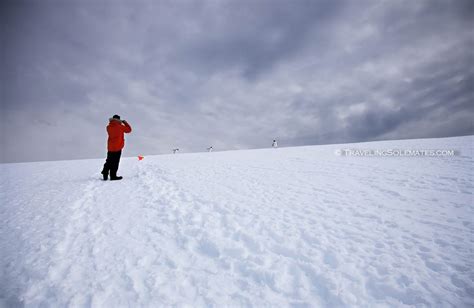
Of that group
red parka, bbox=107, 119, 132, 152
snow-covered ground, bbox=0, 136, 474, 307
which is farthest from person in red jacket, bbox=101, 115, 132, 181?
snow-covered ground, bbox=0, 136, 474, 307

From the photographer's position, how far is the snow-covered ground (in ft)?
7.73

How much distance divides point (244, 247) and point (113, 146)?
22.2 ft

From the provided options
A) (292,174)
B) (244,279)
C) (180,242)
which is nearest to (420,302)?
(244,279)

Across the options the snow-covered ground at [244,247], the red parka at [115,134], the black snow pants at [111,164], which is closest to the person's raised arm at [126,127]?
the red parka at [115,134]

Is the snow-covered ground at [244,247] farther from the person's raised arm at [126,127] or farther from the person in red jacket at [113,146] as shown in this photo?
the person's raised arm at [126,127]

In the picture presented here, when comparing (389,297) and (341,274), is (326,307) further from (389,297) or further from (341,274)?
(389,297)

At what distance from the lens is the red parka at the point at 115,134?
7.60 meters

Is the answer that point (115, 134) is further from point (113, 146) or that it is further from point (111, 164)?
point (111, 164)

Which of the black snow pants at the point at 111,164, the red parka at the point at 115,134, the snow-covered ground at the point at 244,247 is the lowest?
the snow-covered ground at the point at 244,247

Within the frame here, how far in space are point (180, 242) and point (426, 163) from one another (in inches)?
389

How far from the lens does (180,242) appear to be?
332 centimetres

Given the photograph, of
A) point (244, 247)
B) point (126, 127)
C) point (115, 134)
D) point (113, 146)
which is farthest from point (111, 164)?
point (244, 247)

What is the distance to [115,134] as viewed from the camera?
25.2 feet

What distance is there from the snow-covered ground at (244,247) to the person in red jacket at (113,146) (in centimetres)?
178
